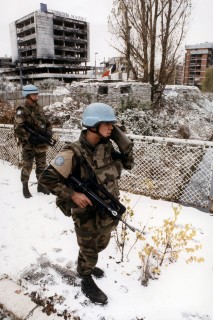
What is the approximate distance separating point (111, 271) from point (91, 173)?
1.37 meters

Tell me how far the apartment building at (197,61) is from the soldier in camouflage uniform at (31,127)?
93.6 m

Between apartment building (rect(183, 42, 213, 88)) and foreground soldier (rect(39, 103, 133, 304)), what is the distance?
9533 cm

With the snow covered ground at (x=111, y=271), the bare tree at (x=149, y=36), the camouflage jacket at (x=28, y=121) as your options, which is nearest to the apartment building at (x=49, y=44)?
the bare tree at (x=149, y=36)

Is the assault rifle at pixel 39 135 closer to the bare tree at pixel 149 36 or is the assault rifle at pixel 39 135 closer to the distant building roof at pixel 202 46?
the bare tree at pixel 149 36

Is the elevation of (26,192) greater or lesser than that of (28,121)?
lesser

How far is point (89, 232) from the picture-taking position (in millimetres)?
2281

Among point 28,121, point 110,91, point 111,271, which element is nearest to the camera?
point 111,271

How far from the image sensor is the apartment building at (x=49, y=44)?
55.7 m

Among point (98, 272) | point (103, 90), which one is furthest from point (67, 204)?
point (103, 90)

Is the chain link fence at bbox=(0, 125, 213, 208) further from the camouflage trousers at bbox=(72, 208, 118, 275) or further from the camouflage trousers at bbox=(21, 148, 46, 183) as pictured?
the camouflage trousers at bbox=(72, 208, 118, 275)

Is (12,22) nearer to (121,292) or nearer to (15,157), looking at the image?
(15,157)

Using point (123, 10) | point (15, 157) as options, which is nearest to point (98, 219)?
Answer: point (15, 157)

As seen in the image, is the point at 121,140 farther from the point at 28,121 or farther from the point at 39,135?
the point at 28,121

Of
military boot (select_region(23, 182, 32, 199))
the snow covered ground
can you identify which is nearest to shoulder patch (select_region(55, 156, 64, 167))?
the snow covered ground
